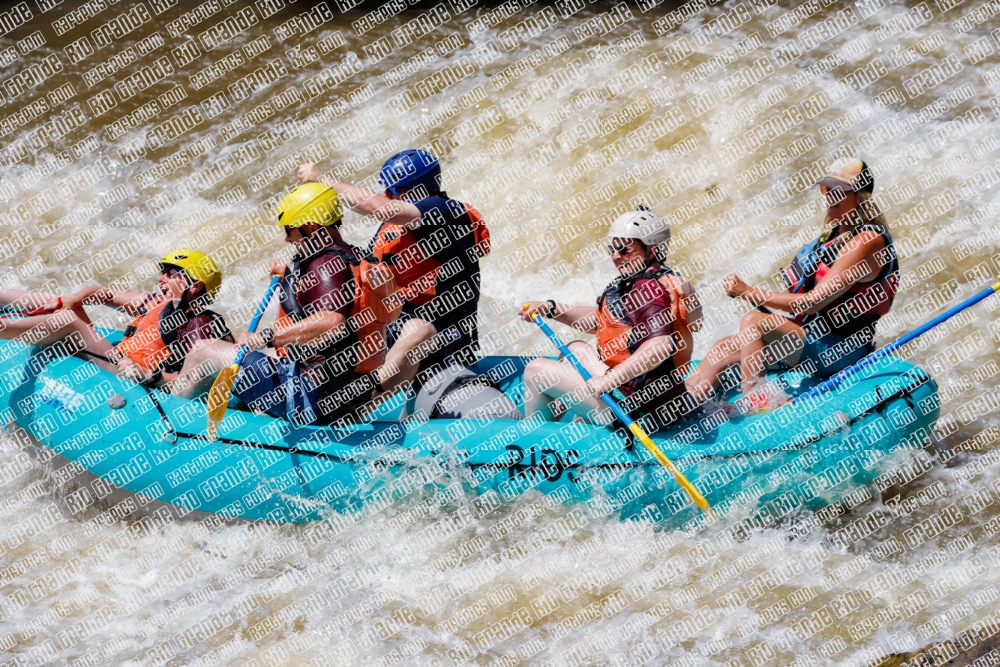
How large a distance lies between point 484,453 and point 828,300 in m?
1.81

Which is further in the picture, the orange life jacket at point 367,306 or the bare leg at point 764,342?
the bare leg at point 764,342

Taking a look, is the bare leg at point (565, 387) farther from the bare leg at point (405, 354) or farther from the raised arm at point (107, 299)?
the raised arm at point (107, 299)

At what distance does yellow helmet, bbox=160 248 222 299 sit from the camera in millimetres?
5703

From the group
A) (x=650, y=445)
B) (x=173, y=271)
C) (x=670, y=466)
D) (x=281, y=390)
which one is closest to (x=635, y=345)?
(x=650, y=445)

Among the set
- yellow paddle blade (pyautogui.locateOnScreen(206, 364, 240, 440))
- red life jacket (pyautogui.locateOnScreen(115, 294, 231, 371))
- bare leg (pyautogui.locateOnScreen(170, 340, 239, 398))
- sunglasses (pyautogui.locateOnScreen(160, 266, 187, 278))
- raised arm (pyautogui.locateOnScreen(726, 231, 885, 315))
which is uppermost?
sunglasses (pyautogui.locateOnScreen(160, 266, 187, 278))

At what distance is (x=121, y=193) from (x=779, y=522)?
5.93 m

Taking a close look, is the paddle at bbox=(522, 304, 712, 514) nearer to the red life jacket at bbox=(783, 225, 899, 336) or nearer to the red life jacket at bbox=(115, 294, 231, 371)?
the red life jacket at bbox=(783, 225, 899, 336)

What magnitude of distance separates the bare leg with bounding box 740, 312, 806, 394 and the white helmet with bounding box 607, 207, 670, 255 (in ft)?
2.66

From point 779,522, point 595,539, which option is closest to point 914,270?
point 779,522

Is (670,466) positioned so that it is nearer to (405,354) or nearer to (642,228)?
(642,228)

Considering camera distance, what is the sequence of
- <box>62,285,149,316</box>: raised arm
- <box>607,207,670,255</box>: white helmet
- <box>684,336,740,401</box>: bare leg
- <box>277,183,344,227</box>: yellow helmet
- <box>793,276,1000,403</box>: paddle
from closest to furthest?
<box>607,207,670,255</box>: white helmet < <box>277,183,344,227</box>: yellow helmet < <box>793,276,1000,403</box>: paddle < <box>684,336,740,401</box>: bare leg < <box>62,285,149,316</box>: raised arm

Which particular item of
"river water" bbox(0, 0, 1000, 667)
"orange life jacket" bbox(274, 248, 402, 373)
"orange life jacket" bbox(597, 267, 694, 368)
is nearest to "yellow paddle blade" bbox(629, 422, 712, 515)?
"orange life jacket" bbox(597, 267, 694, 368)

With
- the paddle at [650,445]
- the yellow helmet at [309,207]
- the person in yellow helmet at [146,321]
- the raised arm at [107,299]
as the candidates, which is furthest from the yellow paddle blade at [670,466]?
the raised arm at [107,299]

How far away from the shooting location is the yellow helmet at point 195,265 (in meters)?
5.70
